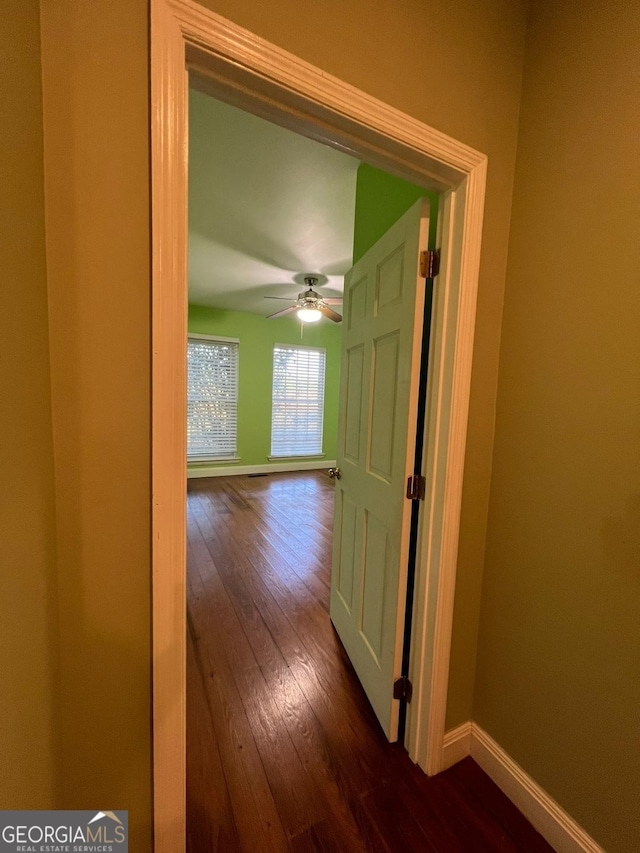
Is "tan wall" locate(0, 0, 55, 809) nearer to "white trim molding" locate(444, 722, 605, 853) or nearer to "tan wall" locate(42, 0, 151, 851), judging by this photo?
"tan wall" locate(42, 0, 151, 851)

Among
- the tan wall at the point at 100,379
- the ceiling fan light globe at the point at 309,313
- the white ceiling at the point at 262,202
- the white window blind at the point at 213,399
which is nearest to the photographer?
the tan wall at the point at 100,379

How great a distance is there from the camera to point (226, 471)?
5156mm

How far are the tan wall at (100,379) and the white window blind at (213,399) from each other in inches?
171

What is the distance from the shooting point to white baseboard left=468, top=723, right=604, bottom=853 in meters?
0.91

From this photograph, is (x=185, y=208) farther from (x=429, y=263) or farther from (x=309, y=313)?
(x=309, y=313)

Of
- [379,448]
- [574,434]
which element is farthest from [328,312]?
[574,434]

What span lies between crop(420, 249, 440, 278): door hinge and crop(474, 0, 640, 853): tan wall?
273 millimetres

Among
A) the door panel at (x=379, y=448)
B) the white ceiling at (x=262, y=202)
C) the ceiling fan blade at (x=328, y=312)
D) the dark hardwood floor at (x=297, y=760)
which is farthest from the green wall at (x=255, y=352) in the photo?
the door panel at (x=379, y=448)

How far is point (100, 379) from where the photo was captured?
0.63 metres

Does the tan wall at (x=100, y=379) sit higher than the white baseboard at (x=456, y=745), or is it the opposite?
the tan wall at (x=100, y=379)

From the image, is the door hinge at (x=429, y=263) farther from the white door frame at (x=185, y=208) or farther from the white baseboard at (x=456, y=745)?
the white baseboard at (x=456, y=745)

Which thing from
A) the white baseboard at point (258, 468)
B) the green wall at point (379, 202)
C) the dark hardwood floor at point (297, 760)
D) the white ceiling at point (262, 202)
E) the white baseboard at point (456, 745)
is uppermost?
the white ceiling at point (262, 202)

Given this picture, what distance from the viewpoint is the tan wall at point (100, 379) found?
579 mm

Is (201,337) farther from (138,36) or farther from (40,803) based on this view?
(40,803)
